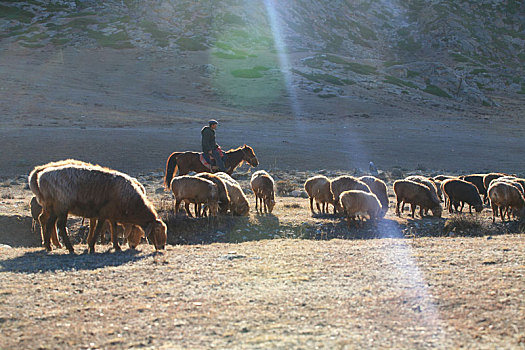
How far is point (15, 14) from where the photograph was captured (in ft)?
304

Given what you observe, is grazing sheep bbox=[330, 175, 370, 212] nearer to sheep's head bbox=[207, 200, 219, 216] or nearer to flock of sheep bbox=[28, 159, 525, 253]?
flock of sheep bbox=[28, 159, 525, 253]

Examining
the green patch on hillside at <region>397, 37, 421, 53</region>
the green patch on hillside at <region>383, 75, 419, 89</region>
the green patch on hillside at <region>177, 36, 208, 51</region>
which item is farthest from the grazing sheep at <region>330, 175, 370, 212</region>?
the green patch on hillside at <region>397, 37, 421, 53</region>

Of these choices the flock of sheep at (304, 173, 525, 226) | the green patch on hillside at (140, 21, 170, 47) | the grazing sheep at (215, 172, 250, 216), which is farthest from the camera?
the green patch on hillside at (140, 21, 170, 47)

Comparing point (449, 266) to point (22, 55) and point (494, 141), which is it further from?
point (22, 55)

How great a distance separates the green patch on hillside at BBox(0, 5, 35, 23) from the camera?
9031 centimetres

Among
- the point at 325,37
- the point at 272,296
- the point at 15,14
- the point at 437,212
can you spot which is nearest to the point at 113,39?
the point at 15,14

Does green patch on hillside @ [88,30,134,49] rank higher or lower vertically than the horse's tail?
higher

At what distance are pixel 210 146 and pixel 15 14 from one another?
309 feet

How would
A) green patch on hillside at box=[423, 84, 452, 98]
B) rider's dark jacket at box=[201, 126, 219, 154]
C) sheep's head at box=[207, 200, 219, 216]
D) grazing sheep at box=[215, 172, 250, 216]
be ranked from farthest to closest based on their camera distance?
green patch on hillside at box=[423, 84, 452, 98] < rider's dark jacket at box=[201, 126, 219, 154] < grazing sheep at box=[215, 172, 250, 216] < sheep's head at box=[207, 200, 219, 216]

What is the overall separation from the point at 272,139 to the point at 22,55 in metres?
52.6

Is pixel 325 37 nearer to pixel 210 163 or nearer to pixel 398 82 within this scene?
pixel 398 82

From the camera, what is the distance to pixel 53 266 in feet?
23.0

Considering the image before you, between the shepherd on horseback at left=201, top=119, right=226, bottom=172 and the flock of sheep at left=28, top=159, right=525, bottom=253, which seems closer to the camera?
the flock of sheep at left=28, top=159, right=525, bottom=253

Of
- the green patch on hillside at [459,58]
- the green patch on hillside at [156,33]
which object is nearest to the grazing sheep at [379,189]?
the green patch on hillside at [156,33]
